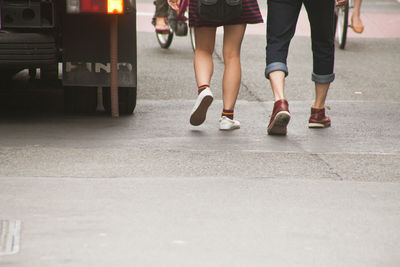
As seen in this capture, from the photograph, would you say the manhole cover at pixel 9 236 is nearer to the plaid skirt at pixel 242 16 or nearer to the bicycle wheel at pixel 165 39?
the plaid skirt at pixel 242 16

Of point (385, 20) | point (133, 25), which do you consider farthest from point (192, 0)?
point (385, 20)

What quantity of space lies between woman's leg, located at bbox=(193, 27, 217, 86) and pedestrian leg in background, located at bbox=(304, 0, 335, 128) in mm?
710

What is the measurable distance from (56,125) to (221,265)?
3.59 meters

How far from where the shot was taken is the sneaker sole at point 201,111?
6.99 meters

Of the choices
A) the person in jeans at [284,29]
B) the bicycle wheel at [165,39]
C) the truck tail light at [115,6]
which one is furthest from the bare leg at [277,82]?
the bicycle wheel at [165,39]

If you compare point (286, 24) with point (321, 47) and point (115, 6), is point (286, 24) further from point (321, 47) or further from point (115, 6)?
point (115, 6)

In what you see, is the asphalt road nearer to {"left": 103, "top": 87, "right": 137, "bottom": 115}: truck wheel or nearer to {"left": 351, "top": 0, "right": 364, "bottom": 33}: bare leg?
{"left": 103, "top": 87, "right": 137, "bottom": 115}: truck wheel

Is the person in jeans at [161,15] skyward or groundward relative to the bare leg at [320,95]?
groundward

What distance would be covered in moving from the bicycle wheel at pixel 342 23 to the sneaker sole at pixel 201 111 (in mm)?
6449

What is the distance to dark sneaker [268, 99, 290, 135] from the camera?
6.82m

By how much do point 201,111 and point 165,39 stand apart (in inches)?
244

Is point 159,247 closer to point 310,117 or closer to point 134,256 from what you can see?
point 134,256

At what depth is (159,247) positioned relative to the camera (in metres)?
4.07

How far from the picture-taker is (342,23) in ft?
43.8
